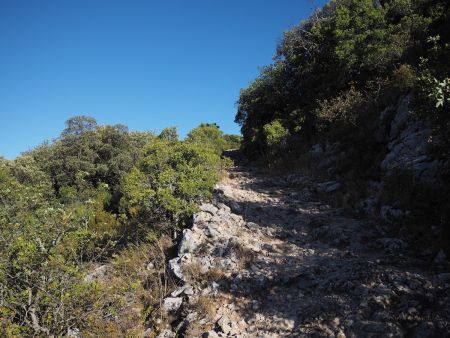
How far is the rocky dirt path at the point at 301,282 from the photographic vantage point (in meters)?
5.16

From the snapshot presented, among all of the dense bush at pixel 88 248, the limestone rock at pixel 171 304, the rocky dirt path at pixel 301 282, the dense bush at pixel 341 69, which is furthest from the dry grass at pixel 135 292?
the dense bush at pixel 341 69

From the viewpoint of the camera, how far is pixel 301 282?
20.9ft

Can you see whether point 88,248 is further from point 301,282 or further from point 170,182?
point 301,282

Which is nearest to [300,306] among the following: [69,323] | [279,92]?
[69,323]

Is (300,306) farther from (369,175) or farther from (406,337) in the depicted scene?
(369,175)

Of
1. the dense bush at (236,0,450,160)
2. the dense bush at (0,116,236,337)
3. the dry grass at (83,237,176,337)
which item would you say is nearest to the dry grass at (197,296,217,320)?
the dry grass at (83,237,176,337)

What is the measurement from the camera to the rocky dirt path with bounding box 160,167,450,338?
16.9 feet

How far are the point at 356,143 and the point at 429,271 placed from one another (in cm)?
716

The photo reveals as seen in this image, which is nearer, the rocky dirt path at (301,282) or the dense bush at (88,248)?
the dense bush at (88,248)

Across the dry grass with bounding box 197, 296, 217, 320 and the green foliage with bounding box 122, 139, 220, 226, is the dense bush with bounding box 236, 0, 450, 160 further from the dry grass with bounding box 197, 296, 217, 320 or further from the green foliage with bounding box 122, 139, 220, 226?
the dry grass with bounding box 197, 296, 217, 320

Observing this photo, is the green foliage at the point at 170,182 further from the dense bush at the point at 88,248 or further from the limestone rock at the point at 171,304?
the limestone rock at the point at 171,304

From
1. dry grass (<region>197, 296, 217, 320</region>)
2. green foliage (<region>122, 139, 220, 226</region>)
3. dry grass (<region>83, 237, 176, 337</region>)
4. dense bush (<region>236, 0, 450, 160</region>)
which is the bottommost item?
dry grass (<region>197, 296, 217, 320</region>)

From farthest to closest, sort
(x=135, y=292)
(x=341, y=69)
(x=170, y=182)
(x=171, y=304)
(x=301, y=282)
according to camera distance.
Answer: (x=341, y=69), (x=170, y=182), (x=135, y=292), (x=301, y=282), (x=171, y=304)

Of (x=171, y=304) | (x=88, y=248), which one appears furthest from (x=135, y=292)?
(x=88, y=248)
